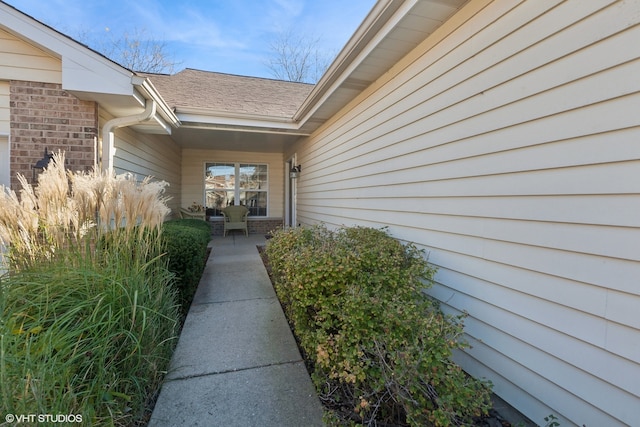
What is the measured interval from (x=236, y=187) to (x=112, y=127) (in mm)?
5721

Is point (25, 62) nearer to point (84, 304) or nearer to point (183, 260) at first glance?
point (183, 260)

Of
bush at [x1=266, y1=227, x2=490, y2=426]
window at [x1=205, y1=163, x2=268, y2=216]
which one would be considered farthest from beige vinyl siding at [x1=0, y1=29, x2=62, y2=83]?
window at [x1=205, y1=163, x2=268, y2=216]

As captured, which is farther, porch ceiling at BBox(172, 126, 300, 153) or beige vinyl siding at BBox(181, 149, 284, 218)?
beige vinyl siding at BBox(181, 149, 284, 218)

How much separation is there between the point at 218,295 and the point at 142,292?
166cm

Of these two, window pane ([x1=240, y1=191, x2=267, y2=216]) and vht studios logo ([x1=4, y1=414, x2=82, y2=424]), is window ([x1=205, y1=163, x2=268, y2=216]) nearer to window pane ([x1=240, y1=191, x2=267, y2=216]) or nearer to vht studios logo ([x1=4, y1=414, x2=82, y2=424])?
window pane ([x1=240, y1=191, x2=267, y2=216])

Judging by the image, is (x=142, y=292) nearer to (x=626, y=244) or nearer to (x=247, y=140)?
(x=626, y=244)

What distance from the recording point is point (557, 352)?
1676mm

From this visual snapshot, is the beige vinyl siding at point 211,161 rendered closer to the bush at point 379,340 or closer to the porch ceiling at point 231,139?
the porch ceiling at point 231,139

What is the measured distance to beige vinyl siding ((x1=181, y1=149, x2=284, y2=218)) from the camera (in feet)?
30.4

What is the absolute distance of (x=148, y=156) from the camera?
574 centimetres

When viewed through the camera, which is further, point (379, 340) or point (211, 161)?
point (211, 161)

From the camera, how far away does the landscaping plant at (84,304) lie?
152cm

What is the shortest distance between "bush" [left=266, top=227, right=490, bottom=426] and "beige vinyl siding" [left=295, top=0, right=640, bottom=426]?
0.37 m

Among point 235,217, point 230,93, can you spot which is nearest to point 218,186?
point 235,217
